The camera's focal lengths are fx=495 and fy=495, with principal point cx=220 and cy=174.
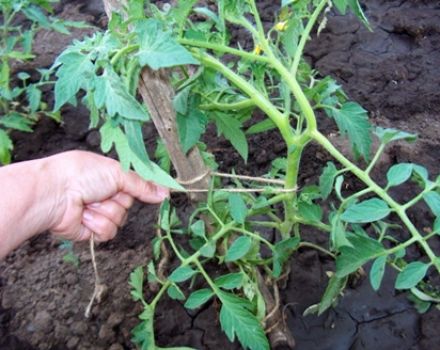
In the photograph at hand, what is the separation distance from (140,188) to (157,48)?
58 centimetres

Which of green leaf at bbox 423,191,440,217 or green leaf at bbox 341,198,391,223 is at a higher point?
green leaf at bbox 341,198,391,223

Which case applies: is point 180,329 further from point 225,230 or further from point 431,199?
point 431,199

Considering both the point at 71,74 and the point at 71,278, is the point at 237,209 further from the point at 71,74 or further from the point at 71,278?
the point at 71,278

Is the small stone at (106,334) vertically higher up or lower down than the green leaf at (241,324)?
lower down

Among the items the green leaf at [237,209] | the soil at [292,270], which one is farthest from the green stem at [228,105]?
the soil at [292,270]

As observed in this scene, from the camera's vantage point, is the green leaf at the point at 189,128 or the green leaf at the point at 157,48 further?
the green leaf at the point at 189,128

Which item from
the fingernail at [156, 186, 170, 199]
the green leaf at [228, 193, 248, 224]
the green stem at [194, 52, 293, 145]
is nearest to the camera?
the green stem at [194, 52, 293, 145]

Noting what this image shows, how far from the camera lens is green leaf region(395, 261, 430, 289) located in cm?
94

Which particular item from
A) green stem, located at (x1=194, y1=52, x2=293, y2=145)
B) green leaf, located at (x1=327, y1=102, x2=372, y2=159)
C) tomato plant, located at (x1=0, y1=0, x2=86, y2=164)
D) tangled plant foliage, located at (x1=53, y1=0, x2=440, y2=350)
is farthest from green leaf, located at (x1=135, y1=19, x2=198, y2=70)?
tomato plant, located at (x1=0, y1=0, x2=86, y2=164)

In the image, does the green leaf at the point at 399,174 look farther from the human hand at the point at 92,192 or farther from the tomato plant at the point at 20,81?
the tomato plant at the point at 20,81

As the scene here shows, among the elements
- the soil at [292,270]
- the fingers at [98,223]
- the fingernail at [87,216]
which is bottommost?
the soil at [292,270]

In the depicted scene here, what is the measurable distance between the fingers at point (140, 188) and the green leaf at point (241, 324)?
36 centimetres

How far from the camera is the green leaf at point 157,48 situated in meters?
0.73

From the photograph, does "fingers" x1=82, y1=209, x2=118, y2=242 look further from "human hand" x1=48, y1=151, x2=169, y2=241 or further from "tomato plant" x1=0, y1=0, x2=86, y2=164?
"tomato plant" x1=0, y1=0, x2=86, y2=164
